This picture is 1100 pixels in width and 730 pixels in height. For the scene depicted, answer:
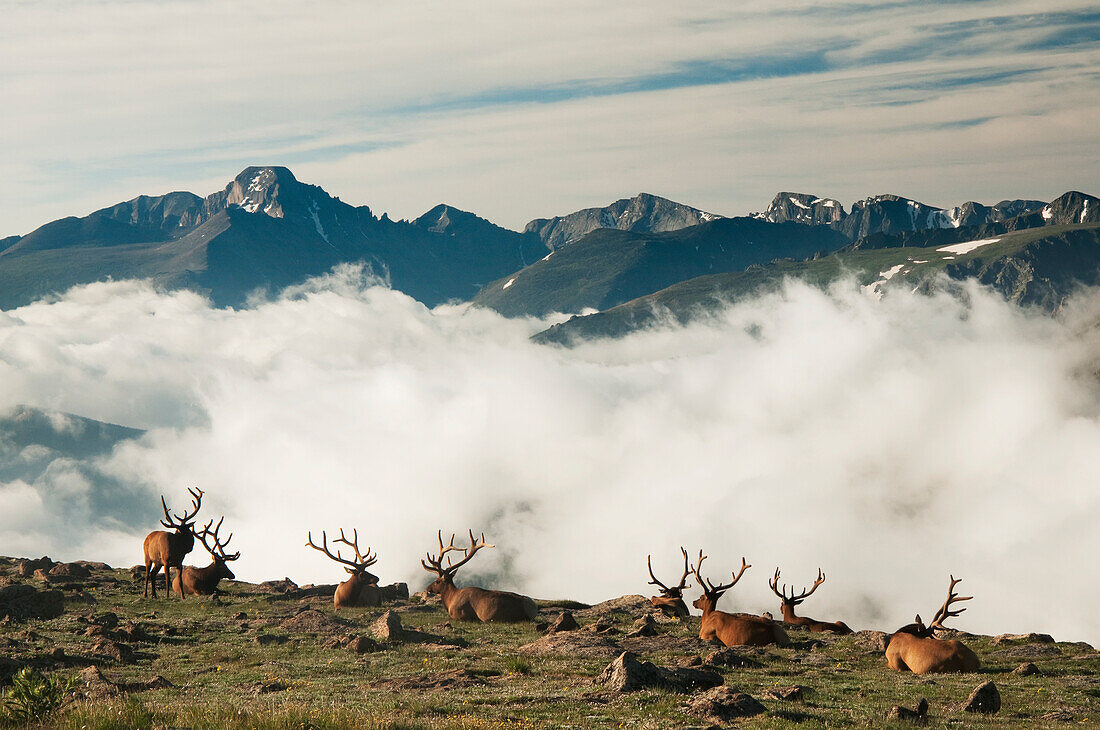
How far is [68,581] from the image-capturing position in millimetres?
41969

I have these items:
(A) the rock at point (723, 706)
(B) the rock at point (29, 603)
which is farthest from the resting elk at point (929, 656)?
(B) the rock at point (29, 603)

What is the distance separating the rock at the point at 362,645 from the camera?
2631 centimetres

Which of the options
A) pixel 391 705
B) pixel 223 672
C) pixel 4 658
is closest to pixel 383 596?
pixel 223 672

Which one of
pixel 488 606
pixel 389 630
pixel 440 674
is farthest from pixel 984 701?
pixel 488 606

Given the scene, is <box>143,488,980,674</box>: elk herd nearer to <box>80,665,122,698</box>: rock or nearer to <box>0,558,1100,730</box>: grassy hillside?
<box>0,558,1100,730</box>: grassy hillside

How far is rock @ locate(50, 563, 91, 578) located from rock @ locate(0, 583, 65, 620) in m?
11.2

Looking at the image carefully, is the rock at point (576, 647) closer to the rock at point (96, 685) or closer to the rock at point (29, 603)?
the rock at point (96, 685)

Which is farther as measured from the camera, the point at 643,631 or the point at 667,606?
the point at 667,606

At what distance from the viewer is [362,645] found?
26422 mm

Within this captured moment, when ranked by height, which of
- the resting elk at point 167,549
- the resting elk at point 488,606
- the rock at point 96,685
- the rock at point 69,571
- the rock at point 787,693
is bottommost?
the rock at point 787,693

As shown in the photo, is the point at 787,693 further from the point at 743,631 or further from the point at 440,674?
the point at 743,631

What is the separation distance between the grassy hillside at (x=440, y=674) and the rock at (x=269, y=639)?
61 millimetres

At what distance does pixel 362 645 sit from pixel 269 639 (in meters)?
3.55

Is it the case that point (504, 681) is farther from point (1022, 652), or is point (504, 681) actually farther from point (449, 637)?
point (1022, 652)
